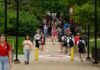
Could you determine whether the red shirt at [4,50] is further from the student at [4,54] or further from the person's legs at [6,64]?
the person's legs at [6,64]

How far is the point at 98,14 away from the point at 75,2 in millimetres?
1634

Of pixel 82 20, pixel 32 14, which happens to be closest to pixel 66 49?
pixel 82 20

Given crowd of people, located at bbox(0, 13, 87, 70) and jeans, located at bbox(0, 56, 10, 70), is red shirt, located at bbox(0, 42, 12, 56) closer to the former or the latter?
crowd of people, located at bbox(0, 13, 87, 70)

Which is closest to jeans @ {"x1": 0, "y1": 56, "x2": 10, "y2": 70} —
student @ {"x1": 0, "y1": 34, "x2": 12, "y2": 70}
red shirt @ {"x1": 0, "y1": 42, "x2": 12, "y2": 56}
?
student @ {"x1": 0, "y1": 34, "x2": 12, "y2": 70}

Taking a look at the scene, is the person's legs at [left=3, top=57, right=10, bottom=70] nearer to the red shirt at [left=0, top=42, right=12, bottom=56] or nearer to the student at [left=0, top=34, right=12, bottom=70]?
the student at [left=0, top=34, right=12, bottom=70]

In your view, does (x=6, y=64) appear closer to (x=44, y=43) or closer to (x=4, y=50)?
(x=4, y=50)

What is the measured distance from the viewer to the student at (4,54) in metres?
17.1

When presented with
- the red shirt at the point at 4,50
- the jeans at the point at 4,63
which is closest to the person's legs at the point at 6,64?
the jeans at the point at 4,63

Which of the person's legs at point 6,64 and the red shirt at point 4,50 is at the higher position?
the red shirt at point 4,50

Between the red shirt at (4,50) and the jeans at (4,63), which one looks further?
the jeans at (4,63)

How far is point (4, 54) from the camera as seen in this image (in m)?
17.3

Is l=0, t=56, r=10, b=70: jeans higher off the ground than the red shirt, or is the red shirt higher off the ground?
the red shirt

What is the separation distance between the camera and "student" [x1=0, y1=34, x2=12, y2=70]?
56.2 feet

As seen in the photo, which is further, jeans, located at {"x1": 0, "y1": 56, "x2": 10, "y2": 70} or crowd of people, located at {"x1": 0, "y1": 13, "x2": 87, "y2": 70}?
jeans, located at {"x1": 0, "y1": 56, "x2": 10, "y2": 70}
